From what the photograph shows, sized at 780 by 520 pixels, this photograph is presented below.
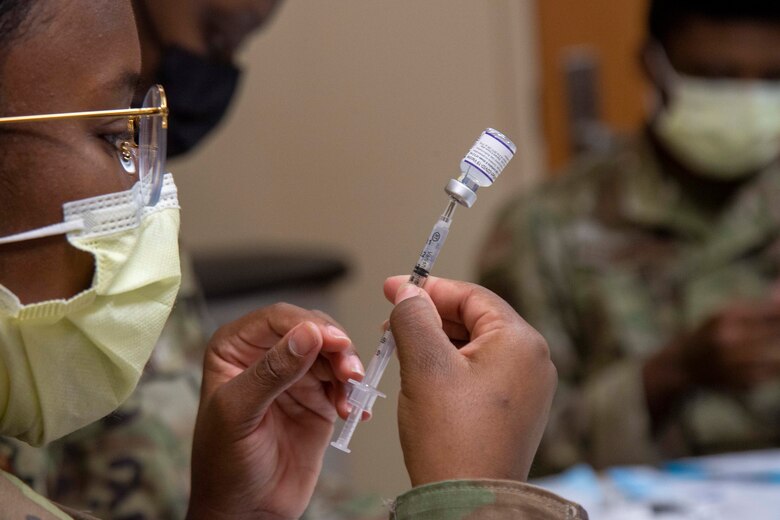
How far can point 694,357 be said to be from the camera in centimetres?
176

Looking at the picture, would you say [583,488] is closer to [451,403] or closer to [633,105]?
[451,403]

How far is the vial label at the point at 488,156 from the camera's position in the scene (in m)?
0.78

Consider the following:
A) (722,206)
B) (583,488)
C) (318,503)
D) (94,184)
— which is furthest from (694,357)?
(94,184)

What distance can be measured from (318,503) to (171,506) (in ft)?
0.88

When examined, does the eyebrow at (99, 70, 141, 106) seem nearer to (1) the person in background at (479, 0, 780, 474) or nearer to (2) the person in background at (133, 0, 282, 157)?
(2) the person in background at (133, 0, 282, 157)

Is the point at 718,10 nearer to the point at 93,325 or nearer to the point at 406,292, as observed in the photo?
the point at 406,292

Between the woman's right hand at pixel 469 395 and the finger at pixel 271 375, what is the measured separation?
9cm

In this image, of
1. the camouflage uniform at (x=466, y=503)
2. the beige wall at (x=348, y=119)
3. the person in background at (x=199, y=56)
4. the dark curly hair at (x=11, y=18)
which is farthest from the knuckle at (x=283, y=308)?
the beige wall at (x=348, y=119)

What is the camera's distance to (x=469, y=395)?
0.73 m

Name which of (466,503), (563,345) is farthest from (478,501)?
(563,345)

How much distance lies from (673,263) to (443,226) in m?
1.18

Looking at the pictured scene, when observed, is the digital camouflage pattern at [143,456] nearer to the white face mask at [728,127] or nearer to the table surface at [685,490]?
the table surface at [685,490]

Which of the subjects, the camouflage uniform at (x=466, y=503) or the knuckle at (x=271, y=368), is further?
the knuckle at (x=271, y=368)

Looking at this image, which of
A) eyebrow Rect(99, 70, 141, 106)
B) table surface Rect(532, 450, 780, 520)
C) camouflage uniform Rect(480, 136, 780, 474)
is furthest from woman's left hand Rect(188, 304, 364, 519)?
camouflage uniform Rect(480, 136, 780, 474)
